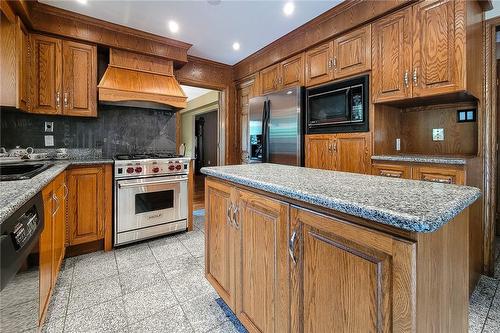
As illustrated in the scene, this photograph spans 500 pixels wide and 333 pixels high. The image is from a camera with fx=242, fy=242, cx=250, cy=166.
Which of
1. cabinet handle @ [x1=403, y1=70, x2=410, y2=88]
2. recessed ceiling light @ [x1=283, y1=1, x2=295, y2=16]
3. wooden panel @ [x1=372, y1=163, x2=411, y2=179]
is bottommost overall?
wooden panel @ [x1=372, y1=163, x2=411, y2=179]

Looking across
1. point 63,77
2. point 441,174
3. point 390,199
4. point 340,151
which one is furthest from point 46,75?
point 441,174

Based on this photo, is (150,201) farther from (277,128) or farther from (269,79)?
(269,79)

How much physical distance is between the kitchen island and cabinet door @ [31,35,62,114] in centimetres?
257

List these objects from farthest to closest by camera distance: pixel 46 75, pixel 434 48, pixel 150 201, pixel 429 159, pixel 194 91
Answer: pixel 194 91
pixel 150 201
pixel 46 75
pixel 434 48
pixel 429 159

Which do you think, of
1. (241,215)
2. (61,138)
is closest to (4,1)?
(61,138)

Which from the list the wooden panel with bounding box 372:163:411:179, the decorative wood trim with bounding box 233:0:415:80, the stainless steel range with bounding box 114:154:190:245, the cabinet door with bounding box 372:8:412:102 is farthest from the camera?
the stainless steel range with bounding box 114:154:190:245

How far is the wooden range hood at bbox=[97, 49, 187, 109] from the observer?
2834 mm

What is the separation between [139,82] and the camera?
3045mm

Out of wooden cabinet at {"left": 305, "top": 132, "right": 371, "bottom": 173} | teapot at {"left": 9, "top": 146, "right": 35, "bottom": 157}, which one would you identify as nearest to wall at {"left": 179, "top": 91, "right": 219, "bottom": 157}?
wooden cabinet at {"left": 305, "top": 132, "right": 371, "bottom": 173}

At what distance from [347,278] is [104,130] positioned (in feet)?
11.1

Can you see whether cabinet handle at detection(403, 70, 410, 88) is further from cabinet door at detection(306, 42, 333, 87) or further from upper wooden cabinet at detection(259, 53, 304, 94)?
upper wooden cabinet at detection(259, 53, 304, 94)

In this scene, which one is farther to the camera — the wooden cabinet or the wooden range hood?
the wooden range hood

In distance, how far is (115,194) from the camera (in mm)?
2621

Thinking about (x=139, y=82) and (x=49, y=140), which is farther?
(x=139, y=82)
